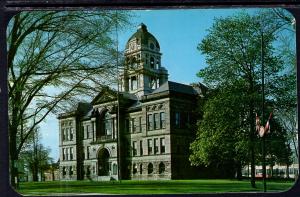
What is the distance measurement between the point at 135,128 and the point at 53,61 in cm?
53

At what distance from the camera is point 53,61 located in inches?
115

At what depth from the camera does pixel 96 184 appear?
292 centimetres

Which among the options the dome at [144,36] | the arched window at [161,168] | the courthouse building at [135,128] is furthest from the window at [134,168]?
the dome at [144,36]

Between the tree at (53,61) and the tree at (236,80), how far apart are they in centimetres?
50

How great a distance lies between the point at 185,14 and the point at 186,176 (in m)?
0.81

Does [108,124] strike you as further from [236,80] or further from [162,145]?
[236,80]

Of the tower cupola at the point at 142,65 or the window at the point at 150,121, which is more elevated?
the tower cupola at the point at 142,65

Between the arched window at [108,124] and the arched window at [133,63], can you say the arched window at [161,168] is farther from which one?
the arched window at [133,63]

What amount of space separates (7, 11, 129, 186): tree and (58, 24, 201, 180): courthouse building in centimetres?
9

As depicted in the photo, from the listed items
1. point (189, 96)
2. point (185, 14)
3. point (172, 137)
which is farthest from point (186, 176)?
point (185, 14)

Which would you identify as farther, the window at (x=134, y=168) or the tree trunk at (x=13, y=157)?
the window at (x=134, y=168)

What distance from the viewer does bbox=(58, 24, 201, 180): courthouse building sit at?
114 inches

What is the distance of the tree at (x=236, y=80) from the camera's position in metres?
2.90

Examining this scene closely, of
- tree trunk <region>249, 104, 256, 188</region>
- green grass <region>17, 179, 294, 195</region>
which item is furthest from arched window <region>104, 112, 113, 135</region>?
tree trunk <region>249, 104, 256, 188</region>
